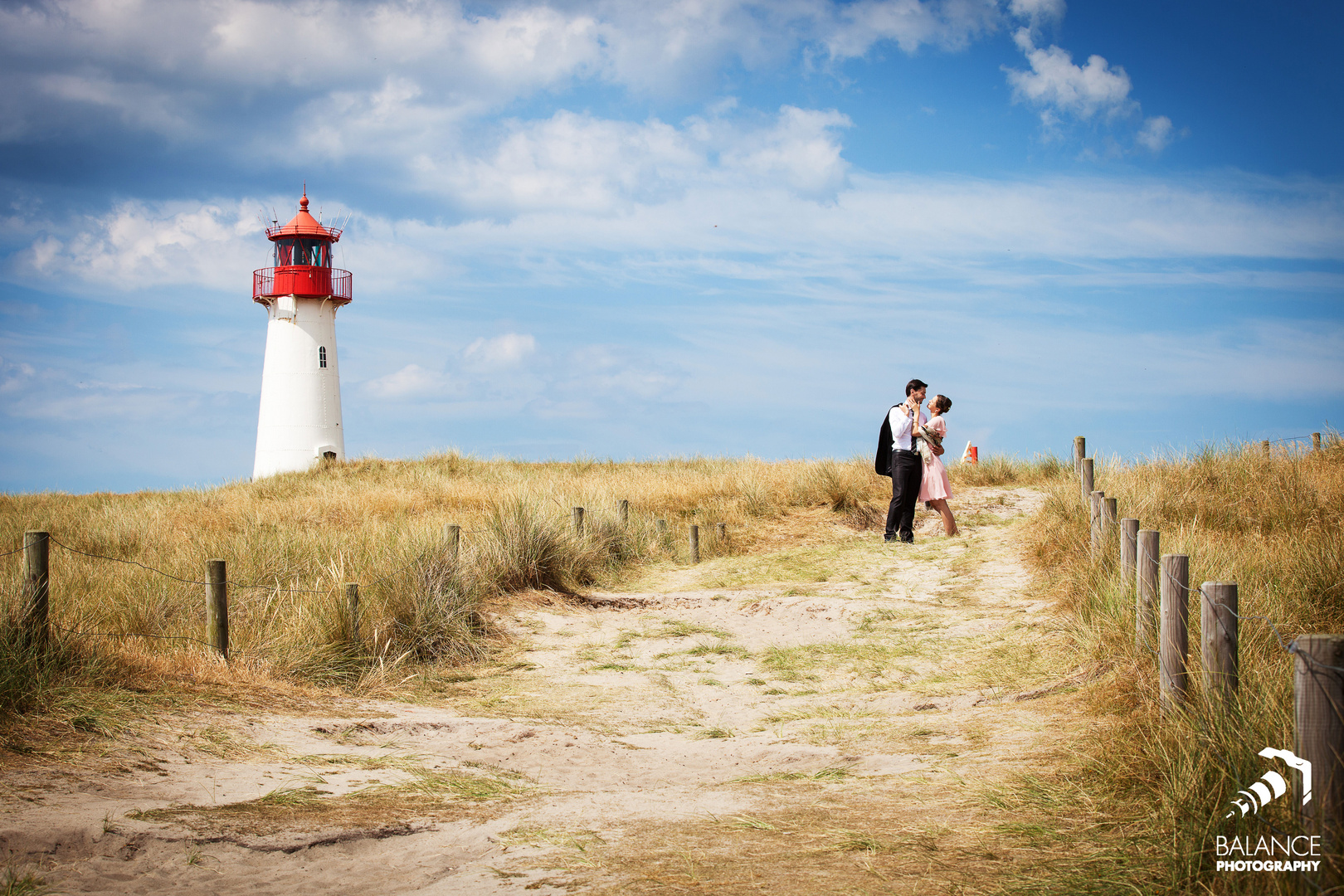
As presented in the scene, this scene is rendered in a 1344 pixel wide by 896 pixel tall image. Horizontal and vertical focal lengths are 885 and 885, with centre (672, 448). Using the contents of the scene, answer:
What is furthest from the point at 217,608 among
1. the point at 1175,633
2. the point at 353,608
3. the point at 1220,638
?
the point at 1220,638

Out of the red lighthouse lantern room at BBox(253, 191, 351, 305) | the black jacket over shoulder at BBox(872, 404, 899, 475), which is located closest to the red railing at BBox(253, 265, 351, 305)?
the red lighthouse lantern room at BBox(253, 191, 351, 305)

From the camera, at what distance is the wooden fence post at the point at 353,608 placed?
8.02m

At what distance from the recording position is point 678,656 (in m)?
8.98

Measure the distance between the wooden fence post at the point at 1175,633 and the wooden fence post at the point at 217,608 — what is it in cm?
666

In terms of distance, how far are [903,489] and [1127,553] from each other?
667cm

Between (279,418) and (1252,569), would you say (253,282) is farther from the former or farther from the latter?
(1252,569)

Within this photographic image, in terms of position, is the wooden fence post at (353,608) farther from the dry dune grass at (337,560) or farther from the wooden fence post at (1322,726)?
the wooden fence post at (1322,726)

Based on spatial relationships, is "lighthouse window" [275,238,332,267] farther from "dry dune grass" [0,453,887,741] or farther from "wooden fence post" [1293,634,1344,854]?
"wooden fence post" [1293,634,1344,854]

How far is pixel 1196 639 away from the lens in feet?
16.0

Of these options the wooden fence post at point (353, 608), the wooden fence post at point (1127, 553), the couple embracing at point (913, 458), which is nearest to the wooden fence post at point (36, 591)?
the wooden fence post at point (353, 608)

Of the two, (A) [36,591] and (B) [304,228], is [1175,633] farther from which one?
(B) [304,228]

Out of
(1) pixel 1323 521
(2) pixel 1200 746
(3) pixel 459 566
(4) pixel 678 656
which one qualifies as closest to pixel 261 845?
(2) pixel 1200 746

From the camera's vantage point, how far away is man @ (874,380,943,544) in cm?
1294

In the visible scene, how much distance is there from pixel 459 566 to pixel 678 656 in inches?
109
